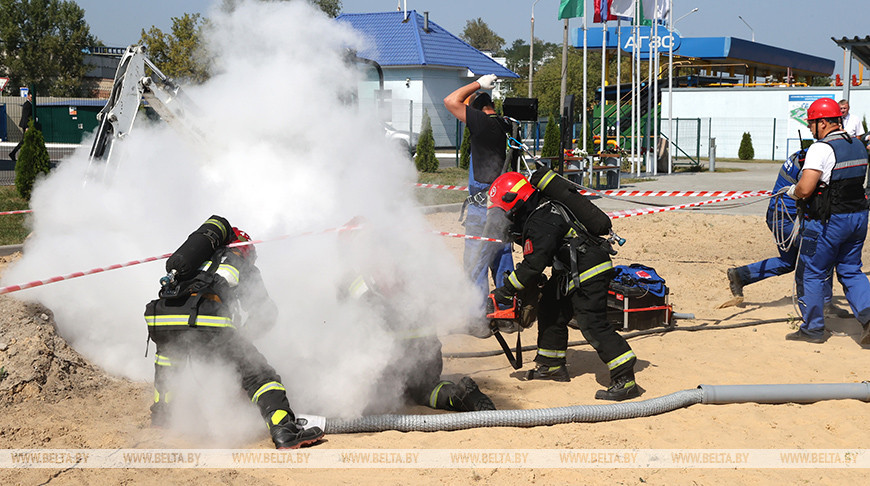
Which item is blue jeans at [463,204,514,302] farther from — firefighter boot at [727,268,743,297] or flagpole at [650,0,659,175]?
flagpole at [650,0,659,175]

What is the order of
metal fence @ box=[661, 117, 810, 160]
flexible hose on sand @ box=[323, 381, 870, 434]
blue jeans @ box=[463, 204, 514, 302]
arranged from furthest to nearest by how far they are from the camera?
1. metal fence @ box=[661, 117, 810, 160]
2. blue jeans @ box=[463, 204, 514, 302]
3. flexible hose on sand @ box=[323, 381, 870, 434]

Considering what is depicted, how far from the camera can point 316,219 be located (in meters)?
5.88

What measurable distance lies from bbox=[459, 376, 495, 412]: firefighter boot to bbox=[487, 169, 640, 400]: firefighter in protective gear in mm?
818

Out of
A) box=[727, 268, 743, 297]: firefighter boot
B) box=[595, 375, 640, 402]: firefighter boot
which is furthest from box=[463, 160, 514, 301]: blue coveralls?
box=[727, 268, 743, 297]: firefighter boot

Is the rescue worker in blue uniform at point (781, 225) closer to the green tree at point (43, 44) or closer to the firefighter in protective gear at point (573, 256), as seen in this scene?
the firefighter in protective gear at point (573, 256)

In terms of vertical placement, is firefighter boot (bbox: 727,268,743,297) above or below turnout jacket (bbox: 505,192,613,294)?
below

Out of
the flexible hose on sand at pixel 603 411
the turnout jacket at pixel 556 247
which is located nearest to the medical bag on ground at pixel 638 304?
the turnout jacket at pixel 556 247

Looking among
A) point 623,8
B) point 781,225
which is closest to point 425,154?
point 623,8

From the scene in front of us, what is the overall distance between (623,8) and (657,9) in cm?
147

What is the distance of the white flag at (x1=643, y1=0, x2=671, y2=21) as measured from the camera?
22.8 m

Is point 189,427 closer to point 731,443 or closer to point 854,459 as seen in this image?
point 731,443

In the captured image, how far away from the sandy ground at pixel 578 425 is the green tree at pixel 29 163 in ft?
27.4

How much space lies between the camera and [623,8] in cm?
2223

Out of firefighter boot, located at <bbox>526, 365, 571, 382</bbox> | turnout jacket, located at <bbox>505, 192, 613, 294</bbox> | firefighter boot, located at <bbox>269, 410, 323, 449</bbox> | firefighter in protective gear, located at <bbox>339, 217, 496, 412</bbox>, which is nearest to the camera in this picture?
firefighter boot, located at <bbox>269, 410, 323, 449</bbox>
